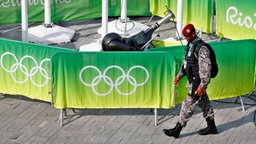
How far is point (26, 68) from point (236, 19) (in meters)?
5.45

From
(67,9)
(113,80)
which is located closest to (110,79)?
(113,80)

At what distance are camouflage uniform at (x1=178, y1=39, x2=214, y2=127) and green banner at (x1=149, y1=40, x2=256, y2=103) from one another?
1.94 feet

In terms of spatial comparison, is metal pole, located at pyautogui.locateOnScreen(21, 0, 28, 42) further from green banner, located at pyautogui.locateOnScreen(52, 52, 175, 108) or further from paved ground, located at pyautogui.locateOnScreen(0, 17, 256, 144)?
green banner, located at pyautogui.locateOnScreen(52, 52, 175, 108)

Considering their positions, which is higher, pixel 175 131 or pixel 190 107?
pixel 190 107

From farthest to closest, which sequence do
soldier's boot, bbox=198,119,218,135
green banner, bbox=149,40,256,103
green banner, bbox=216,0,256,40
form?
green banner, bbox=216,0,256,40
green banner, bbox=149,40,256,103
soldier's boot, bbox=198,119,218,135

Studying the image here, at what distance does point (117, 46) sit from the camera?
12.0 meters

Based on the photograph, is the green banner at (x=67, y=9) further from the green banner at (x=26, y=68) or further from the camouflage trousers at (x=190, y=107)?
the camouflage trousers at (x=190, y=107)

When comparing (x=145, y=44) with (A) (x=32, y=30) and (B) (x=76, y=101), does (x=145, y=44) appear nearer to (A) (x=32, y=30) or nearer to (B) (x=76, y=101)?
(B) (x=76, y=101)

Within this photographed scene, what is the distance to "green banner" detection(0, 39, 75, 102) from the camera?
10047 millimetres

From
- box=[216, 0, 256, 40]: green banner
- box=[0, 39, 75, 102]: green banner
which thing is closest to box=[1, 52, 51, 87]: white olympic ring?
box=[0, 39, 75, 102]: green banner

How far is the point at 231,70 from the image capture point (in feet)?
34.2

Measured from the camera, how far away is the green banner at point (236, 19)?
13211mm

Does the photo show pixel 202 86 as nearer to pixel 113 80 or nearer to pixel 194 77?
pixel 194 77

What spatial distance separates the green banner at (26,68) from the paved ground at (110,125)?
0.46 metres
